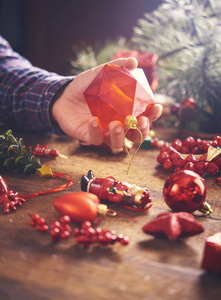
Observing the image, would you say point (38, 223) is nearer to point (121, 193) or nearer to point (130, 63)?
point (121, 193)

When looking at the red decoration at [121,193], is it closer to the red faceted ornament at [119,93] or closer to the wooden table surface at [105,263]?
the wooden table surface at [105,263]

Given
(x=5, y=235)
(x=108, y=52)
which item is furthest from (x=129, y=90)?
(x=108, y=52)

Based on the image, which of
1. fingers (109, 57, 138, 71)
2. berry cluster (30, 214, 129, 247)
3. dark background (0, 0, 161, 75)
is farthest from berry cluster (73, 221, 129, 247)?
dark background (0, 0, 161, 75)

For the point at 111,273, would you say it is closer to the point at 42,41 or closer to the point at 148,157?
the point at 148,157

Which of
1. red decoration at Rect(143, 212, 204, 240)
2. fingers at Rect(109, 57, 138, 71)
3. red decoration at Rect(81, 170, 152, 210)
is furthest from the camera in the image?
fingers at Rect(109, 57, 138, 71)

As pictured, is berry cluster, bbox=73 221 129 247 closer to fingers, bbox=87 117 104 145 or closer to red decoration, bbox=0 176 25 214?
red decoration, bbox=0 176 25 214

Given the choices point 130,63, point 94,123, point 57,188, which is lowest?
point 57,188

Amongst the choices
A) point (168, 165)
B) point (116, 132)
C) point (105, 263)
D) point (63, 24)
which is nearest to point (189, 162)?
point (168, 165)

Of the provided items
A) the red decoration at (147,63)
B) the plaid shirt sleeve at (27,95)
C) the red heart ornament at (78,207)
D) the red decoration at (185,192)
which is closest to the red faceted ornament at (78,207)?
the red heart ornament at (78,207)
